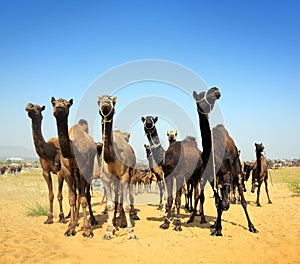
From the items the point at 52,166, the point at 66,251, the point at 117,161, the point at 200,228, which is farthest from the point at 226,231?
the point at 52,166

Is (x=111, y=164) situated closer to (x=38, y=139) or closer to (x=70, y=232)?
(x=70, y=232)

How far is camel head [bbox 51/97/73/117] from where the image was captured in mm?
7738

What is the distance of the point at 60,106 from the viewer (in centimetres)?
777

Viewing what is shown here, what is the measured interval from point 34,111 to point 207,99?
5.62 meters

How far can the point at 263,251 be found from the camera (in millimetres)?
6758

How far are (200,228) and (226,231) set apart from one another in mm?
953

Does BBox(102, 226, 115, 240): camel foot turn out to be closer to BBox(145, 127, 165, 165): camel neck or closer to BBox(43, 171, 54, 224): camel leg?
BBox(43, 171, 54, 224): camel leg

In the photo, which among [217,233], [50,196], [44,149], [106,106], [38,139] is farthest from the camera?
[50,196]

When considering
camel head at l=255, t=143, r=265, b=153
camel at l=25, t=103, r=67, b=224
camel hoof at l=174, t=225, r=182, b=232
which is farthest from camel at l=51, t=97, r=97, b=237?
camel head at l=255, t=143, r=265, b=153

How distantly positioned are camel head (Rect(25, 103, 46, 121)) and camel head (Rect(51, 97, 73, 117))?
2058 mm

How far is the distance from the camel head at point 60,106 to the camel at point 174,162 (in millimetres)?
3107

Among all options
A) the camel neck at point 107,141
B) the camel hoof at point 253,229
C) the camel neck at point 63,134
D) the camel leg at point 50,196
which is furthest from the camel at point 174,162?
the camel leg at point 50,196

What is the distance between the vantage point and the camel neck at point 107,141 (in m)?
7.70

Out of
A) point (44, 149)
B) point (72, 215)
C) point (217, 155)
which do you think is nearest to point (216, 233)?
point (217, 155)
